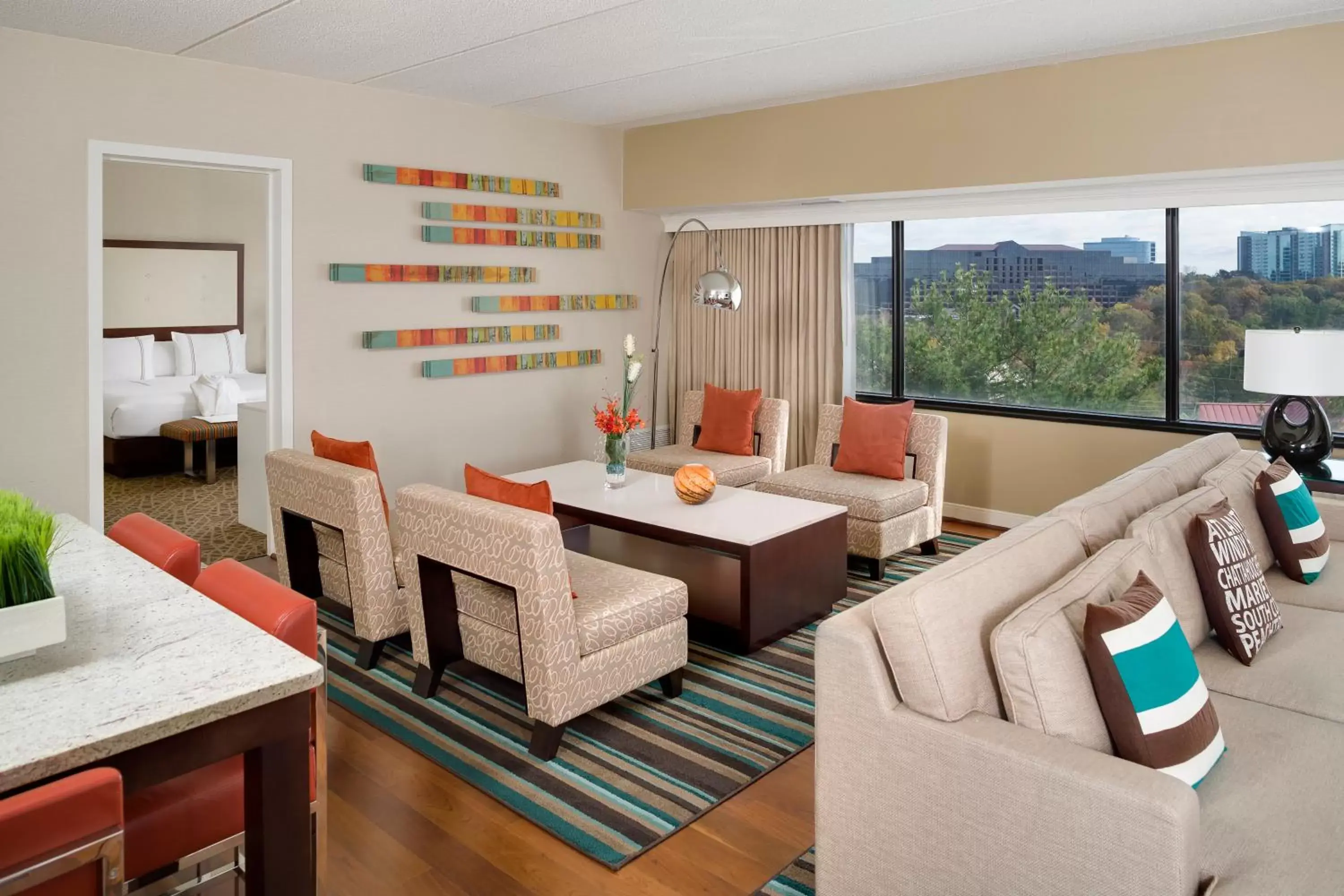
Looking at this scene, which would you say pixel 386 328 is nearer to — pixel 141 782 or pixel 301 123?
pixel 301 123

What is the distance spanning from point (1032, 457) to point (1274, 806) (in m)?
3.81

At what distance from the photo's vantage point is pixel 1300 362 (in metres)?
3.97

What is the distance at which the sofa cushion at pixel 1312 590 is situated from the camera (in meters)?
3.15

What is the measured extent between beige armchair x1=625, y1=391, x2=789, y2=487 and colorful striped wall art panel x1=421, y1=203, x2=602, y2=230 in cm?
139

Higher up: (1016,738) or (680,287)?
(680,287)

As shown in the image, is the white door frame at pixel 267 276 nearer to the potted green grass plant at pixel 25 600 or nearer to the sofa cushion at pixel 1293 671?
the potted green grass plant at pixel 25 600

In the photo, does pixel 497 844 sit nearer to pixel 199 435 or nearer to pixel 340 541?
pixel 340 541

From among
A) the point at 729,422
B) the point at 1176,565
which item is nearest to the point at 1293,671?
the point at 1176,565

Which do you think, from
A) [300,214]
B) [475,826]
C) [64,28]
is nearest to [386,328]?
[300,214]

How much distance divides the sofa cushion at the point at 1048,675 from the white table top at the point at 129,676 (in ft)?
4.24

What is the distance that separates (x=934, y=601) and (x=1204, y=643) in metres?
1.27

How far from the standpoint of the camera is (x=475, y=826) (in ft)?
8.80

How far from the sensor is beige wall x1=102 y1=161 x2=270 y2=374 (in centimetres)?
798

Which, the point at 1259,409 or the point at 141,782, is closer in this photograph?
the point at 141,782
